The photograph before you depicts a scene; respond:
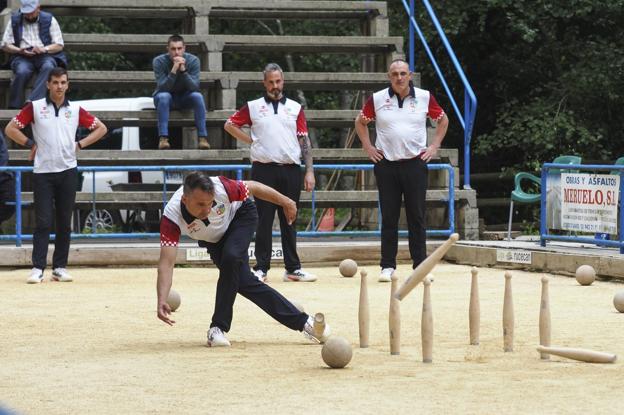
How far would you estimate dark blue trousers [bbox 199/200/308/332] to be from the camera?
27.6 ft

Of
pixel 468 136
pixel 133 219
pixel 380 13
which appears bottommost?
pixel 133 219

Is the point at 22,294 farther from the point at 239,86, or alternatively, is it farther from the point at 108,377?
the point at 239,86

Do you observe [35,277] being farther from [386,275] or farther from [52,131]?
[386,275]

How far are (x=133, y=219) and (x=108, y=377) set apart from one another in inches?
470

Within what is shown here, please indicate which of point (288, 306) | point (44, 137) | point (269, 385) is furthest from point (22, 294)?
point (269, 385)

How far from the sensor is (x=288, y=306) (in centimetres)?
853

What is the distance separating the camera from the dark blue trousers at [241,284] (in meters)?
8.41

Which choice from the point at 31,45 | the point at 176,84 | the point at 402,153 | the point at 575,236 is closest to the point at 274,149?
the point at 402,153

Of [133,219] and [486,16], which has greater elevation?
[486,16]

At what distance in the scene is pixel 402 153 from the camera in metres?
12.7

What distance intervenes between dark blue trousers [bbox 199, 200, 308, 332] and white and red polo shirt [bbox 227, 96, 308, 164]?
4.39 metres

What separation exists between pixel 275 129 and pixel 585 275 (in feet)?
10.7

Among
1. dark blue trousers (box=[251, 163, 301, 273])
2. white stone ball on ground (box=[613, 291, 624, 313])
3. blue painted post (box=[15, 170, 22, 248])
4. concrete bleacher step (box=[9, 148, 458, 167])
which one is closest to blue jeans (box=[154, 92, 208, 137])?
concrete bleacher step (box=[9, 148, 458, 167])

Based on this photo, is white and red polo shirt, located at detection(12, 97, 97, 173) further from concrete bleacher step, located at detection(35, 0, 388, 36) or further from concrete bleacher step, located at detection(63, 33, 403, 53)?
concrete bleacher step, located at detection(35, 0, 388, 36)
